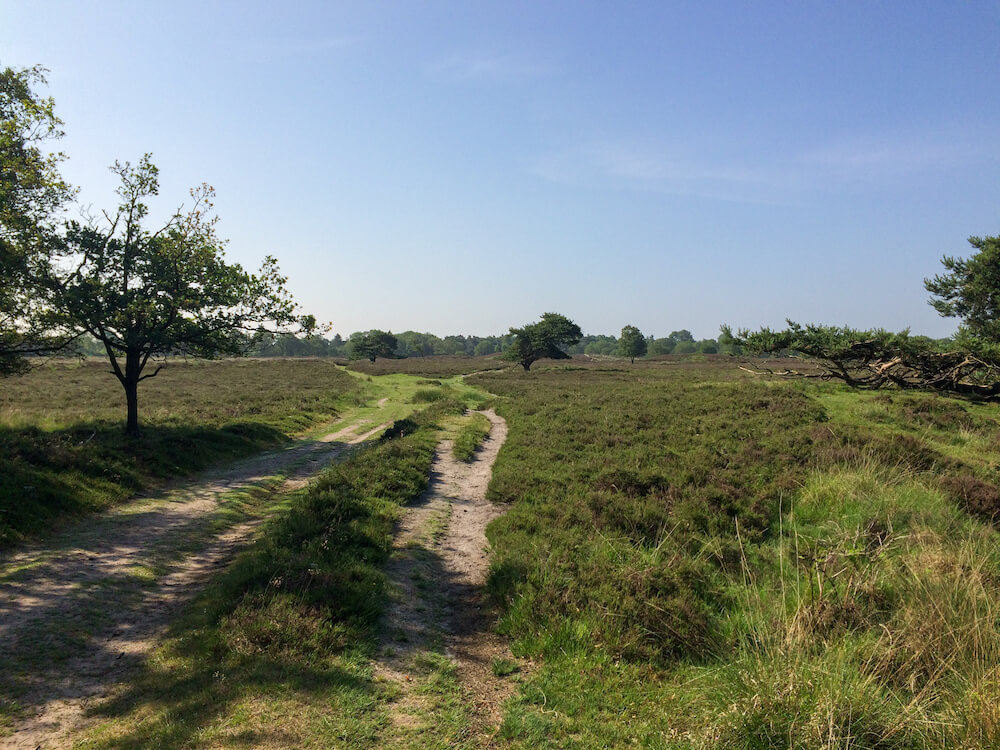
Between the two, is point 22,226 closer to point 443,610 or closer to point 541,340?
point 443,610

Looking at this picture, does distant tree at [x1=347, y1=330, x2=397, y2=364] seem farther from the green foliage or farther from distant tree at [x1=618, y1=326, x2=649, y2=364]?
the green foliage

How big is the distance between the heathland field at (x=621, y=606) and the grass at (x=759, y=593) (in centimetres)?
4

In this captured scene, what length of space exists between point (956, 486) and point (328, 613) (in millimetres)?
14101

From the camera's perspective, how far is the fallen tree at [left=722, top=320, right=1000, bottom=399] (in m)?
11.5

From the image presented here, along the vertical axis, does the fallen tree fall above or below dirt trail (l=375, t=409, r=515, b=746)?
above

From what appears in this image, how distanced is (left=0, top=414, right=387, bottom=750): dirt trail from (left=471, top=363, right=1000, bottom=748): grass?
197 inches

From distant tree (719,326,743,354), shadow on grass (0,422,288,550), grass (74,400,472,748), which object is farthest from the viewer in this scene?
distant tree (719,326,743,354)

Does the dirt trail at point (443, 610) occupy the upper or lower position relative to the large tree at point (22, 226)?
lower

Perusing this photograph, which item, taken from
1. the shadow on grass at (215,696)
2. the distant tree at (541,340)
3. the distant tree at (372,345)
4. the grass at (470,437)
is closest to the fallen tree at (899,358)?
the grass at (470,437)

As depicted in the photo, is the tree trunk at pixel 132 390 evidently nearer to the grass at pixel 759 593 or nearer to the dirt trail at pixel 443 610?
the dirt trail at pixel 443 610

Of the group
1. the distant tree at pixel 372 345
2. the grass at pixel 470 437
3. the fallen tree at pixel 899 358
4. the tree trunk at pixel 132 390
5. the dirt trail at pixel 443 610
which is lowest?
the dirt trail at pixel 443 610

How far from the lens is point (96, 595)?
26.7 feet

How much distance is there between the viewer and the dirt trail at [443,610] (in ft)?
18.7

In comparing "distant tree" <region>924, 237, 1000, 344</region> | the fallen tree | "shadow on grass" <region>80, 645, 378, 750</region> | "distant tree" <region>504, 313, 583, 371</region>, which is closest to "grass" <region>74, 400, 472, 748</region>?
"shadow on grass" <region>80, 645, 378, 750</region>
